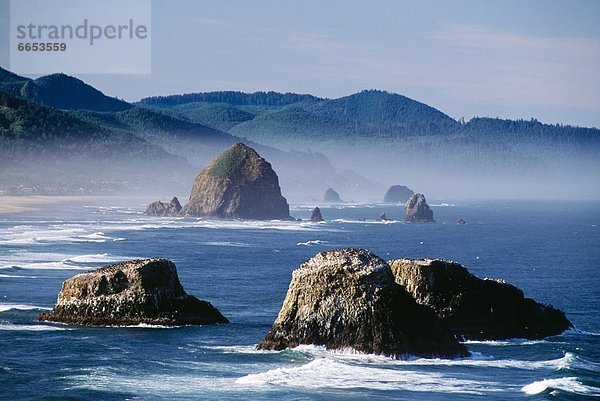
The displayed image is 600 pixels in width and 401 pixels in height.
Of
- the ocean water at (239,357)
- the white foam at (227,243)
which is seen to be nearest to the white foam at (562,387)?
the ocean water at (239,357)

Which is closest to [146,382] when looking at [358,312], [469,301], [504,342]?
[358,312]

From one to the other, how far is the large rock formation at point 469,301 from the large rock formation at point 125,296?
12116 millimetres

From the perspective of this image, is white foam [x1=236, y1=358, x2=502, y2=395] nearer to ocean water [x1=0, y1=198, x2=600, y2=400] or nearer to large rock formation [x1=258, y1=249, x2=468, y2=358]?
ocean water [x1=0, y1=198, x2=600, y2=400]

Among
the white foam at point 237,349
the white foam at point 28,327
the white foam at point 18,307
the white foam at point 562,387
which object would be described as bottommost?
the white foam at point 562,387

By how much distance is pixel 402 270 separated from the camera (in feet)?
188

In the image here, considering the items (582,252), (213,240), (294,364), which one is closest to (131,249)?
(213,240)

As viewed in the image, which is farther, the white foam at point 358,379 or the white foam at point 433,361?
the white foam at point 433,361

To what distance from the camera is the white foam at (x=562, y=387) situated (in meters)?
45.9

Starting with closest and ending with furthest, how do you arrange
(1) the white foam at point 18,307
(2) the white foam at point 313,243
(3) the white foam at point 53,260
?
(1) the white foam at point 18,307 → (3) the white foam at point 53,260 → (2) the white foam at point 313,243

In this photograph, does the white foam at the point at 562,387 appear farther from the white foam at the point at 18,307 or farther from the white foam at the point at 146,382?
the white foam at the point at 18,307

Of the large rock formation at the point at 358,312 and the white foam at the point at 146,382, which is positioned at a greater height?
the large rock formation at the point at 358,312

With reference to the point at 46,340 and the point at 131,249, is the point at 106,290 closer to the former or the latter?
the point at 46,340

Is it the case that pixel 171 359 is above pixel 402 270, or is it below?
below

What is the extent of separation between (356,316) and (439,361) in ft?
14.5
